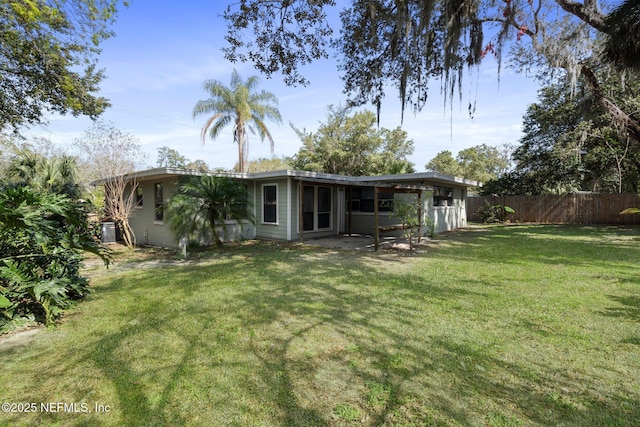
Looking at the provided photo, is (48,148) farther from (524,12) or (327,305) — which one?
(524,12)

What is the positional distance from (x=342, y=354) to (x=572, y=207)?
20066 mm

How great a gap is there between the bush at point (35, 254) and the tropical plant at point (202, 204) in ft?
14.4

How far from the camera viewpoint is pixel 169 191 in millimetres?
9766

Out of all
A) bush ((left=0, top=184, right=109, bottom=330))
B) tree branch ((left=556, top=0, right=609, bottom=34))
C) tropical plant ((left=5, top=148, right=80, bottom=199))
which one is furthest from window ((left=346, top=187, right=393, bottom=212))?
tropical plant ((left=5, top=148, right=80, bottom=199))

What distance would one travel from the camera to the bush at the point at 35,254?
3.30 meters

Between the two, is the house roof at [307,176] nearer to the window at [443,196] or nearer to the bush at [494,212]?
the window at [443,196]

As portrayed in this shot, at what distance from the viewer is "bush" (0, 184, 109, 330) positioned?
3301 millimetres

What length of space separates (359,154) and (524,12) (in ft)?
51.1

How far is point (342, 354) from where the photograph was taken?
3.01 meters

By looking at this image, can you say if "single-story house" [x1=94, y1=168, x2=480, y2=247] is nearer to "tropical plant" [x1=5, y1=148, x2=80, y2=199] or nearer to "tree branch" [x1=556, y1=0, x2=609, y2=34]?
"tropical plant" [x1=5, y1=148, x2=80, y2=199]

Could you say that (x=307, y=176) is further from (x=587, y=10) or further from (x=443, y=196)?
(x=587, y=10)

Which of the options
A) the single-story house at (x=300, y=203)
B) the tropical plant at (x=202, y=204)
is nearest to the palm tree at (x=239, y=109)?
the single-story house at (x=300, y=203)

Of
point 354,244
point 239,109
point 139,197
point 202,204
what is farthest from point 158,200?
point 239,109

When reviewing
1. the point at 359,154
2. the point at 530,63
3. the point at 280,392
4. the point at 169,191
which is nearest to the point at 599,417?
the point at 280,392
